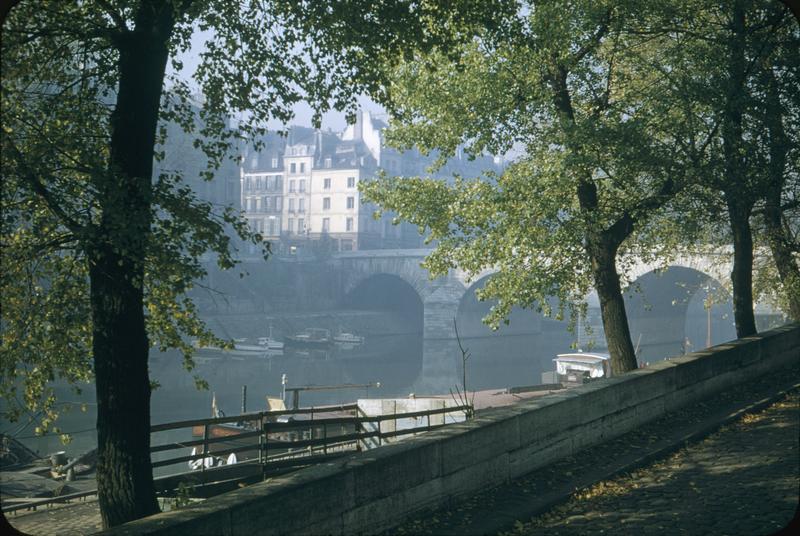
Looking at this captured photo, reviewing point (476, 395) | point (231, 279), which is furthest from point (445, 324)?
point (476, 395)

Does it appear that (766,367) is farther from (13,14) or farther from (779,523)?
(13,14)

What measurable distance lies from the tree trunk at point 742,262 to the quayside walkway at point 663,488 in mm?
4542

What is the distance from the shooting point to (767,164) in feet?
45.6

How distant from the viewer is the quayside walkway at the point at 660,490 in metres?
6.97

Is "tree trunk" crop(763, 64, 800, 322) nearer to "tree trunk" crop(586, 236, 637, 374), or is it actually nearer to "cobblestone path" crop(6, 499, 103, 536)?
"tree trunk" crop(586, 236, 637, 374)

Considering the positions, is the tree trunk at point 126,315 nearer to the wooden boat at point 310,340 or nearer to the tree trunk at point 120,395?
the tree trunk at point 120,395

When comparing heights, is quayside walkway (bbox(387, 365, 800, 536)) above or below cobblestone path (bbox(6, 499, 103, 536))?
above

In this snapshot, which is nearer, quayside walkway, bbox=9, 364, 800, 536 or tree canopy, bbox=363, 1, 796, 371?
quayside walkway, bbox=9, 364, 800, 536

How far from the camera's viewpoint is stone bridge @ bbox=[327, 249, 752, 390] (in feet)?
181

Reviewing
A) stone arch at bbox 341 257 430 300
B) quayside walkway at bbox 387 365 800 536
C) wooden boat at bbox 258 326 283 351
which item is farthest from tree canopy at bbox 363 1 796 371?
stone arch at bbox 341 257 430 300

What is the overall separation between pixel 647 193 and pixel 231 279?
5719 cm

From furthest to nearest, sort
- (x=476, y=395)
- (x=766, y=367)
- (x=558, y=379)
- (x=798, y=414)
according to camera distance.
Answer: (x=558, y=379) → (x=476, y=395) → (x=766, y=367) → (x=798, y=414)

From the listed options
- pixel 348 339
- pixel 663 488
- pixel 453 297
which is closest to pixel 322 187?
pixel 453 297

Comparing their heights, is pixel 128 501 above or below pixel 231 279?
below
